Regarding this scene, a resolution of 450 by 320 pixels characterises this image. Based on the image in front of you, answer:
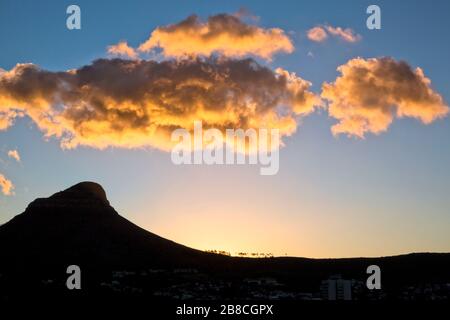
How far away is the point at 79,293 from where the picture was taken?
18500 centimetres

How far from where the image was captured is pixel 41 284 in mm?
191500

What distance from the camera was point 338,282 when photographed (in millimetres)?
184375
